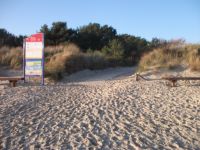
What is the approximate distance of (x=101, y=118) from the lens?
432 inches

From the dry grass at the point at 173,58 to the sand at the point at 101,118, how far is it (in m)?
6.02

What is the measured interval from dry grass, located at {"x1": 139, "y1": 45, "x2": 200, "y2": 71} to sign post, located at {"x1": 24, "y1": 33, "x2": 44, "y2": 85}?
6310 millimetres

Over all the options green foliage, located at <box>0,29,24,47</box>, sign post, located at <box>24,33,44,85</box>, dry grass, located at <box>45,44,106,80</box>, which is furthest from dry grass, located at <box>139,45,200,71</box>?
green foliage, located at <box>0,29,24,47</box>

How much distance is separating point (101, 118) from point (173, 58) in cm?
1403

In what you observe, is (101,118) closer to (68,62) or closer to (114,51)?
(68,62)

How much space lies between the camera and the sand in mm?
8547

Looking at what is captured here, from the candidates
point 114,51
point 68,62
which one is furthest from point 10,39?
point 68,62

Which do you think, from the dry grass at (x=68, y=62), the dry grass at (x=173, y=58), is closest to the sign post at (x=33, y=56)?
the dry grass at (x=68, y=62)

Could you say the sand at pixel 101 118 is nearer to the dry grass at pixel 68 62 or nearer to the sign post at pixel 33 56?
the sign post at pixel 33 56

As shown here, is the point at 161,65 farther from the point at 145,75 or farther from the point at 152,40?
the point at 152,40

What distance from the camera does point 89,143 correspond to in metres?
8.38

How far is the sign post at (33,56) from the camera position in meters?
20.0

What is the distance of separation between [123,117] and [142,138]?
2.30 meters

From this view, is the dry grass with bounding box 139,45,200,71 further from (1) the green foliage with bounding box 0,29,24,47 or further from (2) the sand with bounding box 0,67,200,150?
(1) the green foliage with bounding box 0,29,24,47
